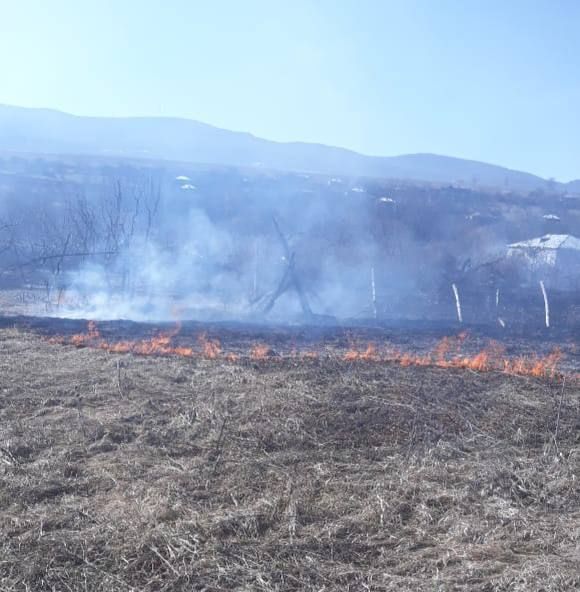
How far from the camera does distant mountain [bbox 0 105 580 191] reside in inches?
3780

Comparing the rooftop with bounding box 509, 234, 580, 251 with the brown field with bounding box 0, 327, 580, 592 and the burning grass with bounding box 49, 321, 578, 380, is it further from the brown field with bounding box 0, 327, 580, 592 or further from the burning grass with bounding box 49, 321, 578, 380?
the brown field with bounding box 0, 327, 580, 592

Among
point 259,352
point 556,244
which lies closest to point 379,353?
point 259,352

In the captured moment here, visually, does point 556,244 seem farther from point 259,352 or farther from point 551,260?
point 259,352

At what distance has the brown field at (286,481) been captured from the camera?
3494 mm

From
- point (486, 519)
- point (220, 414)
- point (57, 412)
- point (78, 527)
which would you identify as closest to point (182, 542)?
point (78, 527)

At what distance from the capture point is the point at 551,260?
27672 mm

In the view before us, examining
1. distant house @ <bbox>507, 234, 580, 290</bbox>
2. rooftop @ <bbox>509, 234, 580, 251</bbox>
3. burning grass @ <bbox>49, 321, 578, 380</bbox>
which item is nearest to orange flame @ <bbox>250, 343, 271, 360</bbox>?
burning grass @ <bbox>49, 321, 578, 380</bbox>

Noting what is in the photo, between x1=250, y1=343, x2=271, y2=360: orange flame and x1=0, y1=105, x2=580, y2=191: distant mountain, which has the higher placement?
x1=0, y1=105, x2=580, y2=191: distant mountain

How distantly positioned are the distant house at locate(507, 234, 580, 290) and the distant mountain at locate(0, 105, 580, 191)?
64847 mm

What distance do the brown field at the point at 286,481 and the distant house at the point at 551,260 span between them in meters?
19.0

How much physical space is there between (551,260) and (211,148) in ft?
307

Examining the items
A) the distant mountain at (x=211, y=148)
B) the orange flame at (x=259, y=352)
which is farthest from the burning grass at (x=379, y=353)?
the distant mountain at (x=211, y=148)

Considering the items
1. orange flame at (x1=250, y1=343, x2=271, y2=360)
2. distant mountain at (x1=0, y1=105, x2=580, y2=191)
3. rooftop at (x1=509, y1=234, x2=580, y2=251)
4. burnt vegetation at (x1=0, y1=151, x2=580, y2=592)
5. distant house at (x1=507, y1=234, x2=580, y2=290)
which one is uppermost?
distant mountain at (x1=0, y1=105, x2=580, y2=191)

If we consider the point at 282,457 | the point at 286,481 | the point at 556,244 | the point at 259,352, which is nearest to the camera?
the point at 286,481
